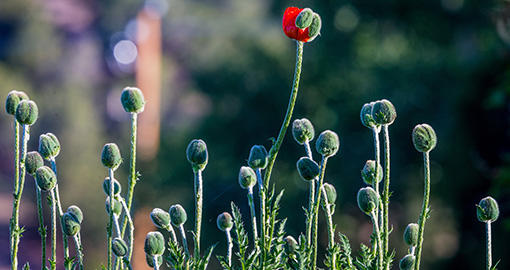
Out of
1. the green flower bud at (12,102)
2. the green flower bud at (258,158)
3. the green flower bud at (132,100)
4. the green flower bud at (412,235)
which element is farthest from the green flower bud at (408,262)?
the green flower bud at (12,102)

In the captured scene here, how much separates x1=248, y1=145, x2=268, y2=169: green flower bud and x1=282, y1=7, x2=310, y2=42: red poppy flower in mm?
103

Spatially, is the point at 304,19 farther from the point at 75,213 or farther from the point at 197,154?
the point at 75,213

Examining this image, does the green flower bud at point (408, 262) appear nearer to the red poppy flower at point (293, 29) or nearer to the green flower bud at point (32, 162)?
the red poppy flower at point (293, 29)

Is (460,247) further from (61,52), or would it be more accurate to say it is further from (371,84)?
(61,52)

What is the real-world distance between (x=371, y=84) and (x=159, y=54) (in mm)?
5581

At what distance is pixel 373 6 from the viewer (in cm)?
419

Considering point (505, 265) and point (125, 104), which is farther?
point (505, 265)

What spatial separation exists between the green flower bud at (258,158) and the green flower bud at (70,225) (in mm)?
156

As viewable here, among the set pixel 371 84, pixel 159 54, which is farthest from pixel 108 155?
pixel 159 54

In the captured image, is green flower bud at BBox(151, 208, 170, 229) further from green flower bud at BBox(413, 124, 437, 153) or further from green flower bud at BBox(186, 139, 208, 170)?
green flower bud at BBox(413, 124, 437, 153)

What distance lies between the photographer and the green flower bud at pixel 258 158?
22.1 inches

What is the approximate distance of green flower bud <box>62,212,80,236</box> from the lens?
54cm

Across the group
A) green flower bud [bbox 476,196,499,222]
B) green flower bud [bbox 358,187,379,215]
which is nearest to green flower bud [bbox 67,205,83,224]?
green flower bud [bbox 358,187,379,215]

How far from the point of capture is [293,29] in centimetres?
58
